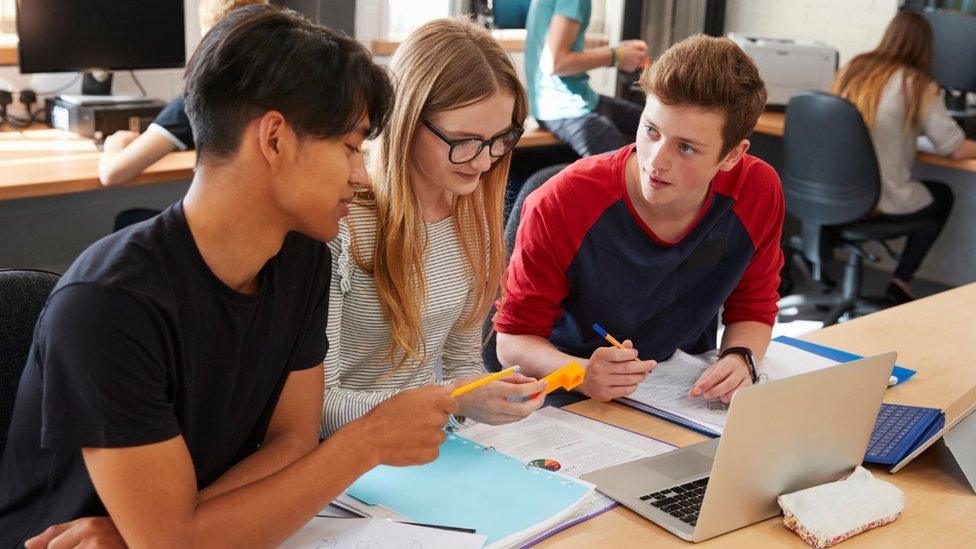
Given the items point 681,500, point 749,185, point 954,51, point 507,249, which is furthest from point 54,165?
point 954,51

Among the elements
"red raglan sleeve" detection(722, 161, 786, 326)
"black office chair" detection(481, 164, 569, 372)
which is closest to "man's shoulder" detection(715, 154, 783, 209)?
"red raglan sleeve" detection(722, 161, 786, 326)

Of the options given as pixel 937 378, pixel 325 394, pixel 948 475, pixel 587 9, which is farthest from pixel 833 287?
pixel 325 394

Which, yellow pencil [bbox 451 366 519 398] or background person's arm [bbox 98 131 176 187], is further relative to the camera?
background person's arm [bbox 98 131 176 187]

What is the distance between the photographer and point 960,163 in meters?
3.82

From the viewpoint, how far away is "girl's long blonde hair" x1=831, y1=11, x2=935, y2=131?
369 centimetres

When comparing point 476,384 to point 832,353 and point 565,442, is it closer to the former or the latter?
point 565,442

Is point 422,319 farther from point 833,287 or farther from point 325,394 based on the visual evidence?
point 833,287

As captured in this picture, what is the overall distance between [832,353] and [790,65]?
9.54 feet

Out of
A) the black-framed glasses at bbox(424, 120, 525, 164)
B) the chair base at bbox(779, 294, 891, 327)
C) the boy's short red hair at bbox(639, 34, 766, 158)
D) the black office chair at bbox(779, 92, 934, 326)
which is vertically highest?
the boy's short red hair at bbox(639, 34, 766, 158)

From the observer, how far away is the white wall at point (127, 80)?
3393 mm

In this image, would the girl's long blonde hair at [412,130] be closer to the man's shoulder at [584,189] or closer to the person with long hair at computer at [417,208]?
the person with long hair at computer at [417,208]

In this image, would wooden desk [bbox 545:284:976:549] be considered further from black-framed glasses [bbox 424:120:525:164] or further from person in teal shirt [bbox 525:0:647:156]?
person in teal shirt [bbox 525:0:647:156]

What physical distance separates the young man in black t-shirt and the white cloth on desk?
1.43ft

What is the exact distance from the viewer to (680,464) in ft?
4.66
